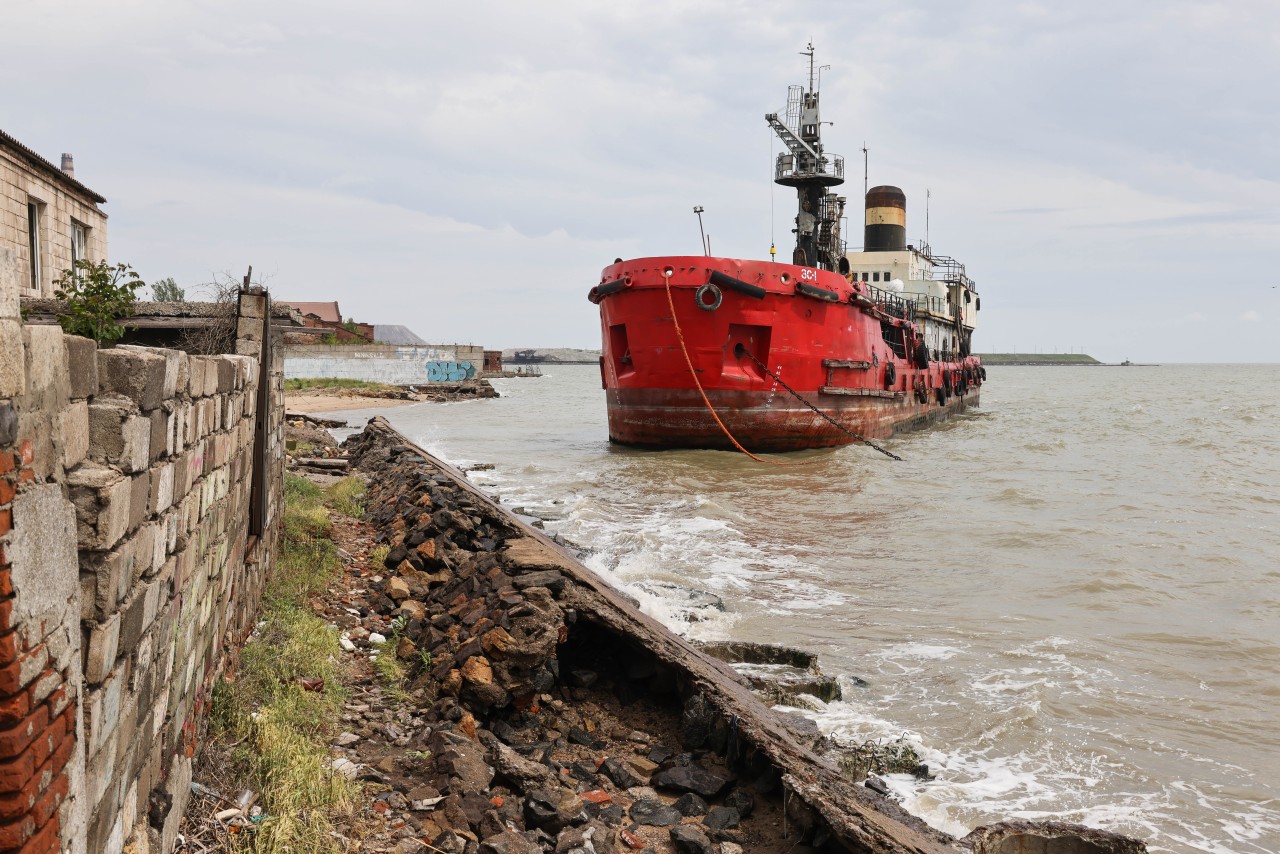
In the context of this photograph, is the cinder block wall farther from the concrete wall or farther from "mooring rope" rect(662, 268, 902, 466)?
the concrete wall

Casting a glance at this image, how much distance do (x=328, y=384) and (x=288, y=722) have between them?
134 ft

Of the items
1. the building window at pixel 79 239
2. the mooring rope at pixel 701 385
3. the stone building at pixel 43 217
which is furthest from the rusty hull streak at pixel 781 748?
the building window at pixel 79 239

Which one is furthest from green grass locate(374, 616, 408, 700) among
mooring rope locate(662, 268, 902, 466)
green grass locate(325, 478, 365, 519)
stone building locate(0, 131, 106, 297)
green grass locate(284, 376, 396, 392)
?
green grass locate(284, 376, 396, 392)

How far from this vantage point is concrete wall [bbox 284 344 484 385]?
44.8 meters

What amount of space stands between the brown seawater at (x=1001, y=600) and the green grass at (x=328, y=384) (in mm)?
23825

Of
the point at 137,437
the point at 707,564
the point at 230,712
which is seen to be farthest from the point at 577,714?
the point at 707,564

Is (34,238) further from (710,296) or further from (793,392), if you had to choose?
(793,392)

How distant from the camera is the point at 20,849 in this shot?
2.06 m

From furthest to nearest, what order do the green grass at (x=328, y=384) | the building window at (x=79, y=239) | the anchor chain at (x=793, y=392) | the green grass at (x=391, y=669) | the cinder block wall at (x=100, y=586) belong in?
the green grass at (x=328, y=384), the anchor chain at (x=793, y=392), the building window at (x=79, y=239), the green grass at (x=391, y=669), the cinder block wall at (x=100, y=586)

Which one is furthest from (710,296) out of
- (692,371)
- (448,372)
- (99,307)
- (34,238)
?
(448,372)

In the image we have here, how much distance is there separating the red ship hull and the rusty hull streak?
1187 cm

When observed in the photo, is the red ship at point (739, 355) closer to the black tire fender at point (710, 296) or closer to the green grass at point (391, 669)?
the black tire fender at point (710, 296)

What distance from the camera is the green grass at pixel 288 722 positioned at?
11.4 feet

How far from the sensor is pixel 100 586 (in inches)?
100
